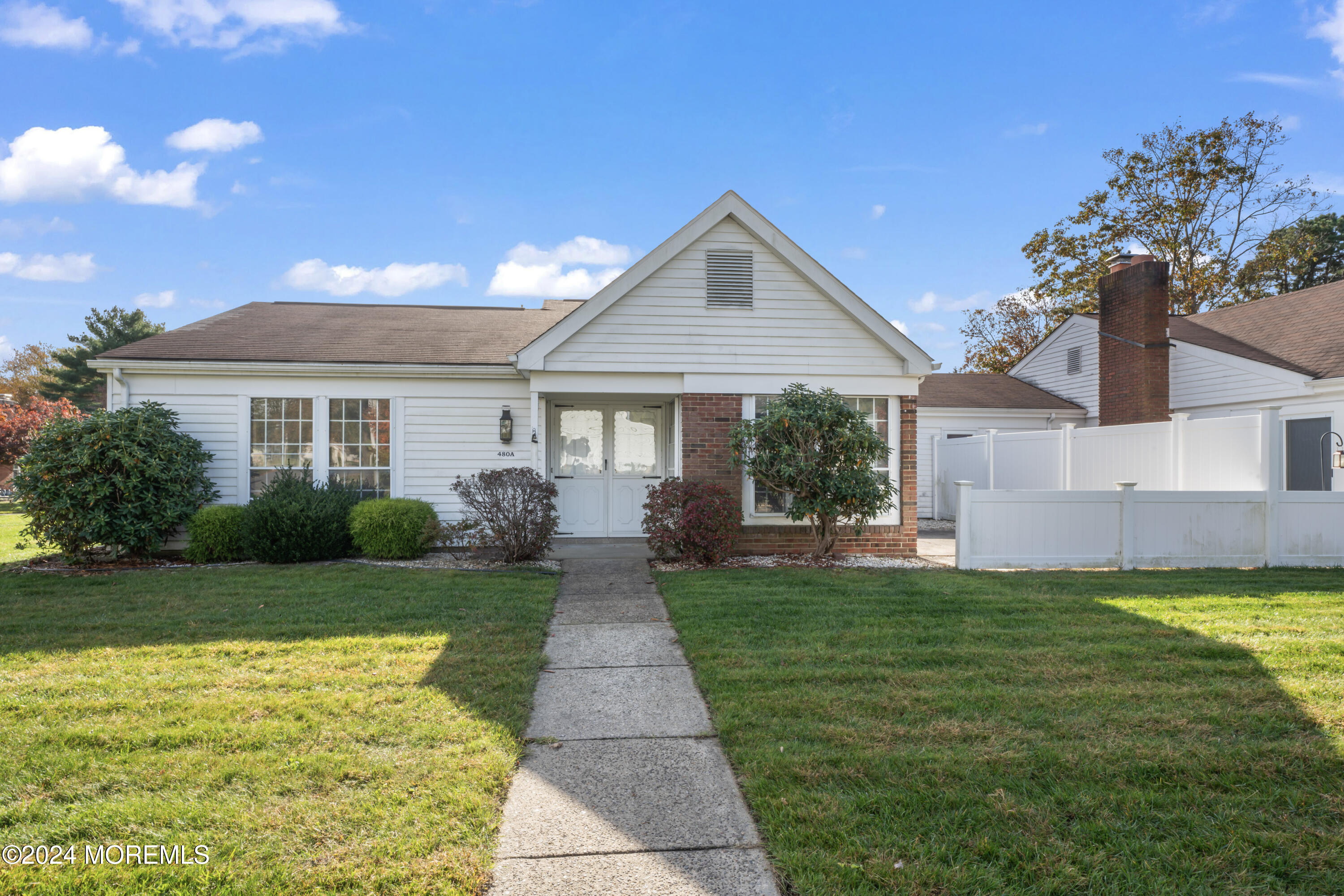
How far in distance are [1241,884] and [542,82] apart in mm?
15654

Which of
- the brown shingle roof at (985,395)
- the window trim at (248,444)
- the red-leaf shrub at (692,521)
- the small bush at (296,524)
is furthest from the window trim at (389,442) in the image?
the brown shingle roof at (985,395)

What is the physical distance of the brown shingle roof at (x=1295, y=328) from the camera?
43.3 ft

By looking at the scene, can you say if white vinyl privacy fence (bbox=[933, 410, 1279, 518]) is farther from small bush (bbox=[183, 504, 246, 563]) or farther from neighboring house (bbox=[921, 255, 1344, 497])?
small bush (bbox=[183, 504, 246, 563])

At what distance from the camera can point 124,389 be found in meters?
10.6

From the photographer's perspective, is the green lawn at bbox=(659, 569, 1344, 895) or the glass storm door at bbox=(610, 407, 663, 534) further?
the glass storm door at bbox=(610, 407, 663, 534)

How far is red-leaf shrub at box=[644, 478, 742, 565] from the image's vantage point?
930 cm

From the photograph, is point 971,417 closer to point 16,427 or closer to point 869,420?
point 869,420

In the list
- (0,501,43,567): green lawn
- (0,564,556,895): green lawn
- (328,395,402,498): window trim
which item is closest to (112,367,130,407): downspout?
(0,501,43,567): green lawn

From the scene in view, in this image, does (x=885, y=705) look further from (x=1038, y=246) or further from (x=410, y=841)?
(x=1038, y=246)

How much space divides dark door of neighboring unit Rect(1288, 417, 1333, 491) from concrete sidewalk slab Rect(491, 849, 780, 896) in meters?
14.5
